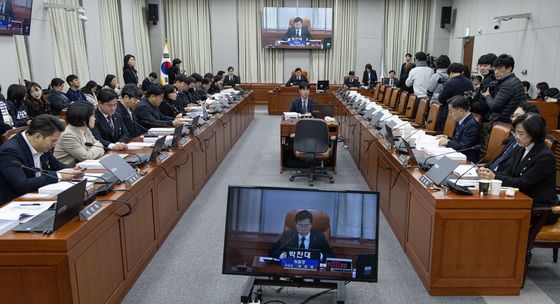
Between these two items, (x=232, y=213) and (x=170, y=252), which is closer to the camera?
(x=232, y=213)

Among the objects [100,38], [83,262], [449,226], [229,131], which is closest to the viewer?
[83,262]

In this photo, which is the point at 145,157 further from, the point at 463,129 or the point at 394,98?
the point at 394,98

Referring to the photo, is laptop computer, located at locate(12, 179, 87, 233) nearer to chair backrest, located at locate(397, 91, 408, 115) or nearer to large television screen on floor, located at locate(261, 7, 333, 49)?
chair backrest, located at locate(397, 91, 408, 115)

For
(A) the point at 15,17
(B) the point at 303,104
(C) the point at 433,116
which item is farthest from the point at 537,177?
(A) the point at 15,17

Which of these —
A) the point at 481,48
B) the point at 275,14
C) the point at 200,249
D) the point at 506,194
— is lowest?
the point at 200,249

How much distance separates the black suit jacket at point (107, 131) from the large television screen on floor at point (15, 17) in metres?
3.18

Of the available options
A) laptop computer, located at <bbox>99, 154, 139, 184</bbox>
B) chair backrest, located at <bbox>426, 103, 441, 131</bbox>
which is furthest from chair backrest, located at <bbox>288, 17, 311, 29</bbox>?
laptop computer, located at <bbox>99, 154, 139, 184</bbox>

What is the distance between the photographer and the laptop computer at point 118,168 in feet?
8.37

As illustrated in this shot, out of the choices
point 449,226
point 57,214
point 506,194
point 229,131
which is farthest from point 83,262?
point 229,131

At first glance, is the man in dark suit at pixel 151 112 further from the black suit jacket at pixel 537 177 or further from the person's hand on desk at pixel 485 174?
the black suit jacket at pixel 537 177

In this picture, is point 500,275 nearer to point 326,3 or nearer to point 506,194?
point 506,194

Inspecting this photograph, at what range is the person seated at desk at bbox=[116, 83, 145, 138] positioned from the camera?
4.33m

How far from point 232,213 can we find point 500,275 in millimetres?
1671

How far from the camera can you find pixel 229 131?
22.0 feet
